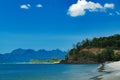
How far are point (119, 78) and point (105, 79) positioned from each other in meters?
2.46

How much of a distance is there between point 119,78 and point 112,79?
1.10m

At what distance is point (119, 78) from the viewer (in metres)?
58.1

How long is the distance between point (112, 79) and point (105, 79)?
57.3 inches

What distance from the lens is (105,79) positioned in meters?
59.5

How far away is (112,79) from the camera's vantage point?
58.4 meters
